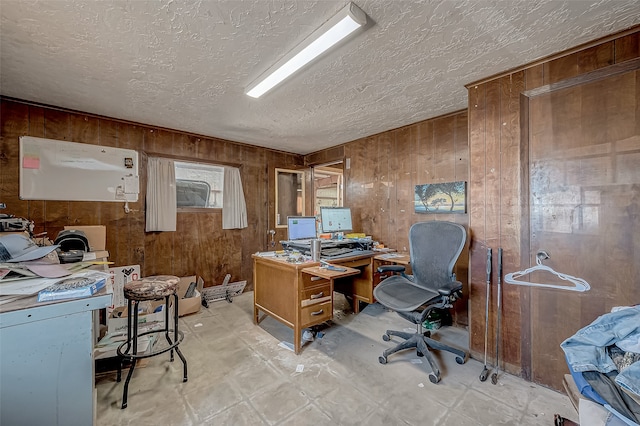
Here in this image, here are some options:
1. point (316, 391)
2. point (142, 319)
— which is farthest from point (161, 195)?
point (316, 391)

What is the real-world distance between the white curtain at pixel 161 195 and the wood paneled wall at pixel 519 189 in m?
3.73

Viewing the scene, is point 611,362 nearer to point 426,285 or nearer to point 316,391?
point 426,285

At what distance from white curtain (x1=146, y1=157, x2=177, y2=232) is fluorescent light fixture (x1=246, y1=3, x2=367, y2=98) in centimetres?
197

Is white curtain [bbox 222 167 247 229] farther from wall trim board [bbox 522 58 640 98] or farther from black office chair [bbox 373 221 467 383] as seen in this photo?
wall trim board [bbox 522 58 640 98]

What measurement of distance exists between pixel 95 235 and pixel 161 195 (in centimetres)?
89

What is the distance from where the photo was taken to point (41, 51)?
1.88 metres

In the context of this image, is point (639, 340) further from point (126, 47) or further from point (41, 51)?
point (41, 51)

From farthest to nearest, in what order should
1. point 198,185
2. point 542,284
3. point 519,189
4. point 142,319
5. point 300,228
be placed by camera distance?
1. point 198,185
2. point 300,228
3. point 142,319
4. point 519,189
5. point 542,284

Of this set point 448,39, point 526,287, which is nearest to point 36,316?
point 448,39

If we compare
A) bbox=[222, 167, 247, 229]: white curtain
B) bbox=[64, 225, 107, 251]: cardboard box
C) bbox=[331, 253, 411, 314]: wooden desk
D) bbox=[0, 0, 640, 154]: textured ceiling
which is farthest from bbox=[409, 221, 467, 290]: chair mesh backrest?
bbox=[64, 225, 107, 251]: cardboard box

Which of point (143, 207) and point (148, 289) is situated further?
point (143, 207)

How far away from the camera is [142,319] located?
2.52m

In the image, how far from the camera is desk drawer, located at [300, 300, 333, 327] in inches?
96.3

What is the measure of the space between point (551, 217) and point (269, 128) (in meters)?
3.22
